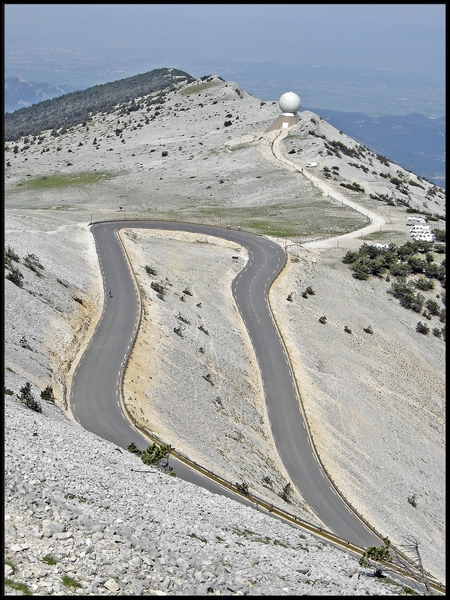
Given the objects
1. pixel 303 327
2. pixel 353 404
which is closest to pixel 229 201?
pixel 303 327

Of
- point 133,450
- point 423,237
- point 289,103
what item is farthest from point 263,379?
point 289,103

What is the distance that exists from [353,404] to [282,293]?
1723cm

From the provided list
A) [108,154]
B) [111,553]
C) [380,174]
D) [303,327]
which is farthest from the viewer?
[108,154]

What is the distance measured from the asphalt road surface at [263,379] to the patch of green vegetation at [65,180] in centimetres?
4554

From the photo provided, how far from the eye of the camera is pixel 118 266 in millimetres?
55969

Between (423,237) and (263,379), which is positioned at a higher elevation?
(423,237)

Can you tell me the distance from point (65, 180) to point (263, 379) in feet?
252

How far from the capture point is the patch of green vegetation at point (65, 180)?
346 ft

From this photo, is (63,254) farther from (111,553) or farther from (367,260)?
(111,553)

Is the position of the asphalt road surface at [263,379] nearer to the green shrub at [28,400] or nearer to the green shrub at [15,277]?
the green shrub at [28,400]

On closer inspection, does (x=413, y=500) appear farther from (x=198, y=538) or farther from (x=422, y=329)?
(x=422, y=329)

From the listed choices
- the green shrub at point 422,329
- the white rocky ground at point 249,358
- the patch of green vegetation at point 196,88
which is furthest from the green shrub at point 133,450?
the patch of green vegetation at point 196,88

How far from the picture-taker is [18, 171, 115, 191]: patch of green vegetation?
10531 cm

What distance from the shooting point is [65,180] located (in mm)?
108375
